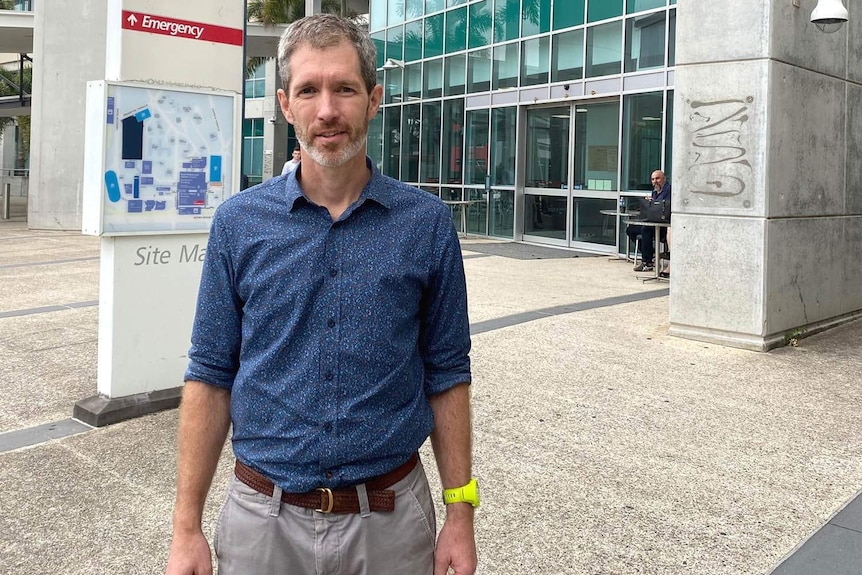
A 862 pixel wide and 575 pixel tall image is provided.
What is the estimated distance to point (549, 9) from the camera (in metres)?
17.0

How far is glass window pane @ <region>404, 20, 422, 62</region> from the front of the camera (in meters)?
21.4

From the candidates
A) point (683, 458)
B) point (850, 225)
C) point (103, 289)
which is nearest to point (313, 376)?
point (683, 458)

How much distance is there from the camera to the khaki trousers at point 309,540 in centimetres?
183

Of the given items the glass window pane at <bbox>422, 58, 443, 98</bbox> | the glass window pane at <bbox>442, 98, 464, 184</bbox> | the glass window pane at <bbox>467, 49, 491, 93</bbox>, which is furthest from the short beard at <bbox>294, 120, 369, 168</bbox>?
the glass window pane at <bbox>422, 58, 443, 98</bbox>

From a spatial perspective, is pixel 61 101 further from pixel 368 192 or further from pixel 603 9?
pixel 368 192

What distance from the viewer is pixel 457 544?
197 centimetres

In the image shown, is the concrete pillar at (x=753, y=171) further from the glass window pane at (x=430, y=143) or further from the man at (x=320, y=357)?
the glass window pane at (x=430, y=143)

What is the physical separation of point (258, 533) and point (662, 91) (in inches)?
545

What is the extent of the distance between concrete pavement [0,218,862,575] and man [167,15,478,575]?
1.52m

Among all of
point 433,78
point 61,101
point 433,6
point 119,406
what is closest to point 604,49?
point 433,78

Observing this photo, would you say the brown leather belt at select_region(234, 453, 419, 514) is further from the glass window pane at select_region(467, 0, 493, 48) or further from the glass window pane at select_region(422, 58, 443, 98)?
the glass window pane at select_region(422, 58, 443, 98)

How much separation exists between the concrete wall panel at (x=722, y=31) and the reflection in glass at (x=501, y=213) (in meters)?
10.5

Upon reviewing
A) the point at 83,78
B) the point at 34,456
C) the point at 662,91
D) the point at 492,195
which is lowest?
the point at 34,456

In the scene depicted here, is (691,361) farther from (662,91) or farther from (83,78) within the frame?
(83,78)
